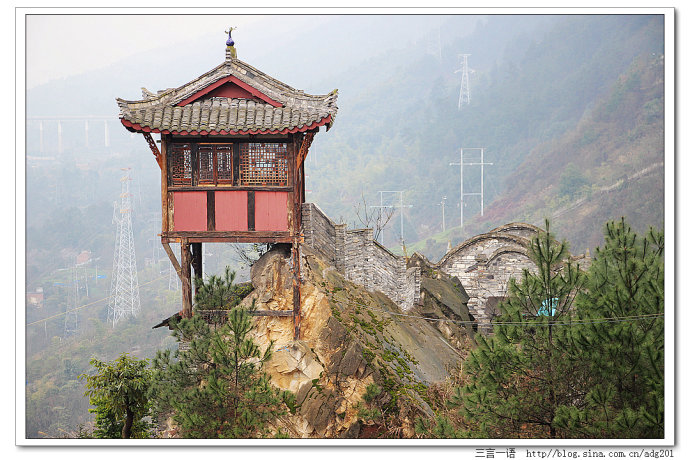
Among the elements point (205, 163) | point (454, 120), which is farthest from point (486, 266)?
point (454, 120)

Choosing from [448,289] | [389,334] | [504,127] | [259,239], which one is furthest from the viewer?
[504,127]

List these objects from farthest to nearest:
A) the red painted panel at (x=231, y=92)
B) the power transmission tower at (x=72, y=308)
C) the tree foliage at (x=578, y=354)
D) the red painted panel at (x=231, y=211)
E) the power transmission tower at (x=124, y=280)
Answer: the power transmission tower at (x=124, y=280) → the power transmission tower at (x=72, y=308) → the red painted panel at (x=231, y=92) → the red painted panel at (x=231, y=211) → the tree foliage at (x=578, y=354)

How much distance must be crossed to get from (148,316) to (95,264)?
8154 mm

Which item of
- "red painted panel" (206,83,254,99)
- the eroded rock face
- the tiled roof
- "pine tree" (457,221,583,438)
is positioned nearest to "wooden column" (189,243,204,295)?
the eroded rock face

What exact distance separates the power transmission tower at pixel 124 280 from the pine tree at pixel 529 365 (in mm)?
38155

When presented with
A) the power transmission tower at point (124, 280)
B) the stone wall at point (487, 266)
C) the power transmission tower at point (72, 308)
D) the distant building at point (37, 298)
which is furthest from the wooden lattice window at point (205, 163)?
the power transmission tower at point (72, 308)

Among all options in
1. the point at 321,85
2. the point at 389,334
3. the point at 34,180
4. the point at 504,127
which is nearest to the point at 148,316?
the point at 34,180

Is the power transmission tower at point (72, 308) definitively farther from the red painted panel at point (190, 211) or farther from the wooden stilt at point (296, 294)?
the wooden stilt at point (296, 294)

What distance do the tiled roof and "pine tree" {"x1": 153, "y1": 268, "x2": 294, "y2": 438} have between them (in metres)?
3.88

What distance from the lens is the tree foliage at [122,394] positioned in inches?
602

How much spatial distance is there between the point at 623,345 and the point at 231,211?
820cm

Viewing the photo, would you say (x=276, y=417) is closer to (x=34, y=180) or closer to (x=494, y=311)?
(x=494, y=311)
